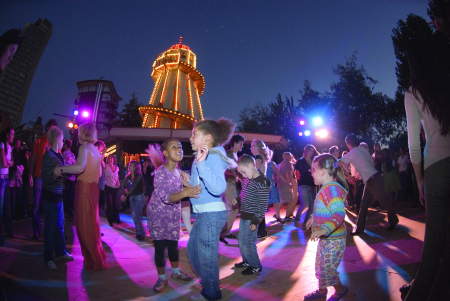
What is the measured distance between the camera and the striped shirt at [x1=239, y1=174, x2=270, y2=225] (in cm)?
412

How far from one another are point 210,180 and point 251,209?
1.39 meters

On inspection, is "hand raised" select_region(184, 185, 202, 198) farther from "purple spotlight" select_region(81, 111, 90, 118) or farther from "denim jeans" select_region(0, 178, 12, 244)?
"purple spotlight" select_region(81, 111, 90, 118)

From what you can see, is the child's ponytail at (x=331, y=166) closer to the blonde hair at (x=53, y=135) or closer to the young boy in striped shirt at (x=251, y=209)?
the young boy in striped shirt at (x=251, y=209)

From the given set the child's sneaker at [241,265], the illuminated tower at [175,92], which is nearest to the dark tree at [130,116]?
the illuminated tower at [175,92]

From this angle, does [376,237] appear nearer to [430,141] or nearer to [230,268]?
[230,268]

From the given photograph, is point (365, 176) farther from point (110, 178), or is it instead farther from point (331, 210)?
point (110, 178)

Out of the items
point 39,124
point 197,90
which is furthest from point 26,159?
point 197,90

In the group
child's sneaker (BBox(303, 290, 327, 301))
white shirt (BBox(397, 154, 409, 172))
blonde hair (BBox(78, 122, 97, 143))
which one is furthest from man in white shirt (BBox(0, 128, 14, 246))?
white shirt (BBox(397, 154, 409, 172))

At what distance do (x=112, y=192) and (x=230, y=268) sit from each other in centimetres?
587

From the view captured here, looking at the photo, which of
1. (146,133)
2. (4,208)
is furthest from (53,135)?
(146,133)

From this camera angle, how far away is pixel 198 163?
3051 millimetres

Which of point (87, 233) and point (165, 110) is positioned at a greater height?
point (165, 110)

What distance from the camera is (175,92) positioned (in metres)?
24.7

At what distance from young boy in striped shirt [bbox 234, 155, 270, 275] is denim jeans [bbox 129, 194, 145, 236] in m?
3.67
